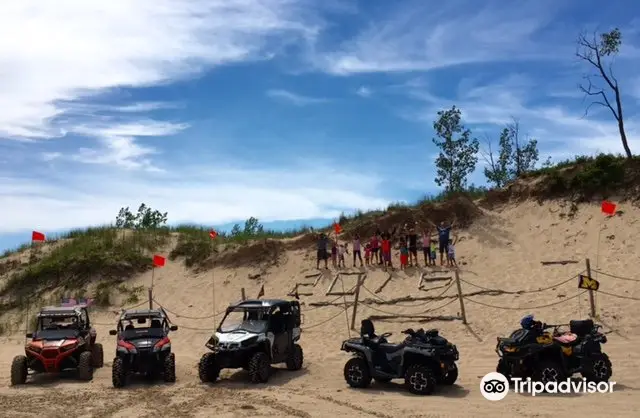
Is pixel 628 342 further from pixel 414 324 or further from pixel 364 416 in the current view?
pixel 364 416

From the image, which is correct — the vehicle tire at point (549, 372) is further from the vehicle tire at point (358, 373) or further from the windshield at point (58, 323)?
the windshield at point (58, 323)

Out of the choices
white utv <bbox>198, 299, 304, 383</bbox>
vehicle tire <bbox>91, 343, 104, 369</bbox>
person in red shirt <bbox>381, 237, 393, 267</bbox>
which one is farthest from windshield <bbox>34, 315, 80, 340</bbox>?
person in red shirt <bbox>381, 237, 393, 267</bbox>

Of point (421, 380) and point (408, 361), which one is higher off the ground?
point (408, 361)

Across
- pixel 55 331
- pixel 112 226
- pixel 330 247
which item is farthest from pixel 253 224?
pixel 55 331

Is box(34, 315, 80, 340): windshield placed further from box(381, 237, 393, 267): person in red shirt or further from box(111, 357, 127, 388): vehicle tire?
box(381, 237, 393, 267): person in red shirt

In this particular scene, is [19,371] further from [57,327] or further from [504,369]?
[504,369]

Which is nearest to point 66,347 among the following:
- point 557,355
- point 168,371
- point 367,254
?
point 168,371

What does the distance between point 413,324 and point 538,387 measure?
7.82 m

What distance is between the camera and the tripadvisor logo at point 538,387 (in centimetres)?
1202

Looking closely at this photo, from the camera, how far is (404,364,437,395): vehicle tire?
12375mm

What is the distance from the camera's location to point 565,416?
10.2m

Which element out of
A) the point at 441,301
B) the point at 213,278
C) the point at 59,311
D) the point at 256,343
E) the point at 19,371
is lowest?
the point at 19,371

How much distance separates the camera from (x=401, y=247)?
25234 millimetres

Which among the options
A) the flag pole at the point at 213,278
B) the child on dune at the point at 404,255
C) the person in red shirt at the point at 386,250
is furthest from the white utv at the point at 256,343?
the person in red shirt at the point at 386,250
